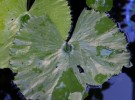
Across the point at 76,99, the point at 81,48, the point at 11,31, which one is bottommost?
the point at 76,99

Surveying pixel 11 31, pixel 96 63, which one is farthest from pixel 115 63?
pixel 11 31

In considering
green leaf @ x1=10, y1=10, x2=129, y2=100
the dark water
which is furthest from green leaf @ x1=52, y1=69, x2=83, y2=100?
the dark water

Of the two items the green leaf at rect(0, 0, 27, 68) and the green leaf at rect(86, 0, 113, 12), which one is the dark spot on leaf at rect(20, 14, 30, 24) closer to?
the green leaf at rect(0, 0, 27, 68)

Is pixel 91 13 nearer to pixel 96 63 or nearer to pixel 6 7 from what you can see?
pixel 96 63

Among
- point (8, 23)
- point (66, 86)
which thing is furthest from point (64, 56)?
point (8, 23)

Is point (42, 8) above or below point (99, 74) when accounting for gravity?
above

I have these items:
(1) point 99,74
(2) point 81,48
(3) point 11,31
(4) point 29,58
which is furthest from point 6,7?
(1) point 99,74
